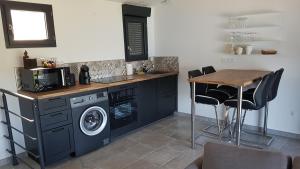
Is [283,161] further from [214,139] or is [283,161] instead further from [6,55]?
[6,55]

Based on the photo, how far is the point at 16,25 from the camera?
2.92 meters

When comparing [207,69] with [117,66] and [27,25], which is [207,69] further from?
[27,25]

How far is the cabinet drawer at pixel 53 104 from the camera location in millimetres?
2662

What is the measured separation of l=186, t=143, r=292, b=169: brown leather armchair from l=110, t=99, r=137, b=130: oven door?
84.0 inches

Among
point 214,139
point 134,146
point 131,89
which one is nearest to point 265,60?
point 214,139

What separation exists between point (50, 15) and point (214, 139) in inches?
116

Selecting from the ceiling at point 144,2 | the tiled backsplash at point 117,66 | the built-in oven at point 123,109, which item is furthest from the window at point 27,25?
the ceiling at point 144,2

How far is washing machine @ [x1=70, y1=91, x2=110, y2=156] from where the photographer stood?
9.84 ft

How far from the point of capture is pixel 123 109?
3.65m

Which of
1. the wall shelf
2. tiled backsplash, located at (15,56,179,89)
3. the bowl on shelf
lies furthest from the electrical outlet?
tiled backsplash, located at (15,56,179,89)

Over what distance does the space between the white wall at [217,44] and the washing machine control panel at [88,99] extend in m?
1.85

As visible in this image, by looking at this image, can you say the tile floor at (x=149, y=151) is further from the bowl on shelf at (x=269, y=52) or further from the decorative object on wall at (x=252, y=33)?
the decorative object on wall at (x=252, y=33)

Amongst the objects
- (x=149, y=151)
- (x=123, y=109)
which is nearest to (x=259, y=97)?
(x=149, y=151)

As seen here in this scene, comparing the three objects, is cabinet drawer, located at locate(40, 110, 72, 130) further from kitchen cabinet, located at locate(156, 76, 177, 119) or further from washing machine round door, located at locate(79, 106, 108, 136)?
kitchen cabinet, located at locate(156, 76, 177, 119)
